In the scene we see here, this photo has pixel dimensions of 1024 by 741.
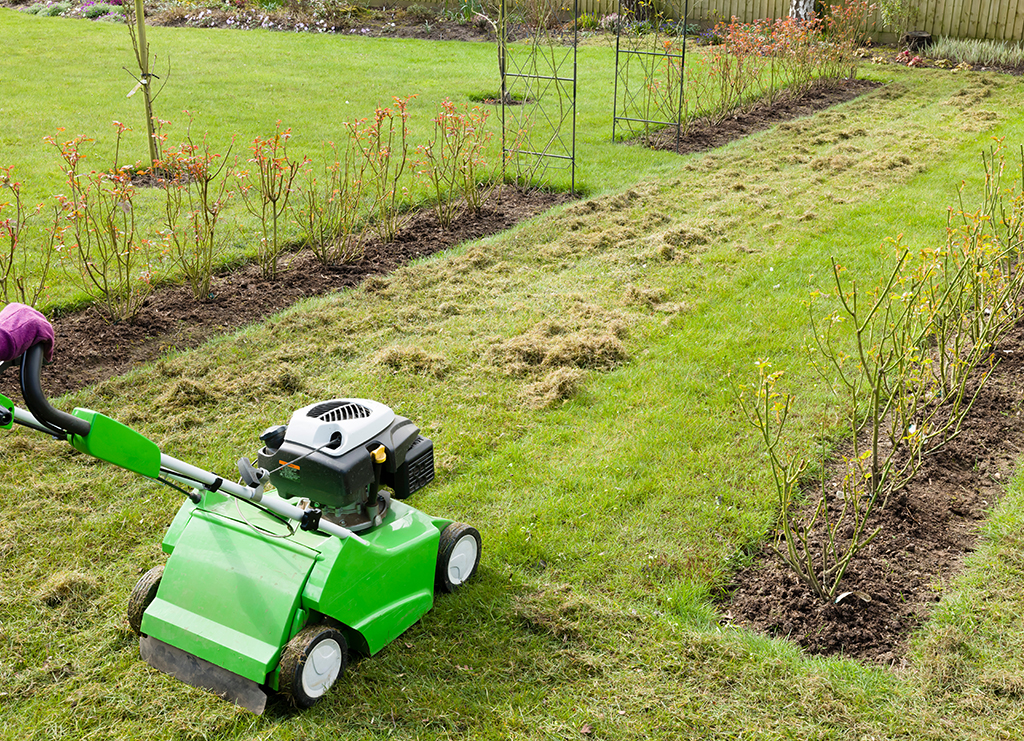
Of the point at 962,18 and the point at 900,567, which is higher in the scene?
the point at 962,18

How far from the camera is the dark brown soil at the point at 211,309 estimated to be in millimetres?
5050

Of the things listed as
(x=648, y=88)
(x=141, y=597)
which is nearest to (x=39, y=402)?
(x=141, y=597)

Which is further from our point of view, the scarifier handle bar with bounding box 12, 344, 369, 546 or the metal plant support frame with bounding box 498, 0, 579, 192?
the metal plant support frame with bounding box 498, 0, 579, 192

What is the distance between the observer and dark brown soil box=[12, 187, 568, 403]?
16.6ft

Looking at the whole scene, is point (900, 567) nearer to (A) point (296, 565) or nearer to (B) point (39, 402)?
(A) point (296, 565)

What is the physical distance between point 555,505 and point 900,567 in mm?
1383

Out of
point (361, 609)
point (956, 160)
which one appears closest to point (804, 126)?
point (956, 160)

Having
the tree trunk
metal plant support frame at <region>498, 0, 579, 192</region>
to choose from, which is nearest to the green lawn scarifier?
metal plant support frame at <region>498, 0, 579, 192</region>

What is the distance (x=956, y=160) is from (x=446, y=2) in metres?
12.6

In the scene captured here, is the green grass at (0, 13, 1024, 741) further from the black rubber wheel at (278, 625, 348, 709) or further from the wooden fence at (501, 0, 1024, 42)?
the wooden fence at (501, 0, 1024, 42)

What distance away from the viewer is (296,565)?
9.12ft

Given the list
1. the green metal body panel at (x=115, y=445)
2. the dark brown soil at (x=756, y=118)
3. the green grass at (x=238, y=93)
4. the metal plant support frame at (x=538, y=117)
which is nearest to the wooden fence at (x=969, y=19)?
the dark brown soil at (x=756, y=118)

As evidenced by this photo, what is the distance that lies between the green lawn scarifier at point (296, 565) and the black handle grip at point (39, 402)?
0.29 m

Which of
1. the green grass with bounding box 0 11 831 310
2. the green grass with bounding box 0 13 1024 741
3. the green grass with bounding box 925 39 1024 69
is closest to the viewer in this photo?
the green grass with bounding box 0 13 1024 741
